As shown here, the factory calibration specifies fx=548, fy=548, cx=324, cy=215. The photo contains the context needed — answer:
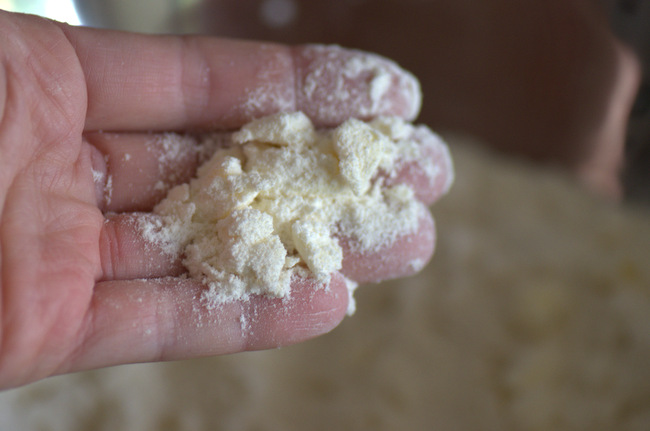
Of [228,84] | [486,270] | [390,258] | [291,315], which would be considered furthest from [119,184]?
[486,270]

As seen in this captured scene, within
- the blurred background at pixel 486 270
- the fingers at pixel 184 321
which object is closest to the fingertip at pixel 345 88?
the fingers at pixel 184 321

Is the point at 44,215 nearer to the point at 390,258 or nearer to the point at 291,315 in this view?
the point at 291,315

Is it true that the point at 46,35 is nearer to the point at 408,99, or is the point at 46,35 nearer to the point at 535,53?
the point at 408,99

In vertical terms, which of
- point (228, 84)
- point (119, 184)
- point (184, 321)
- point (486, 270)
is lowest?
point (486, 270)

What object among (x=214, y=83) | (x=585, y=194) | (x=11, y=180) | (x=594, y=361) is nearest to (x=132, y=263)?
(x=11, y=180)

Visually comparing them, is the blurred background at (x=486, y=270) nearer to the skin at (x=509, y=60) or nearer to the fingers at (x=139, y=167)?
the skin at (x=509, y=60)
